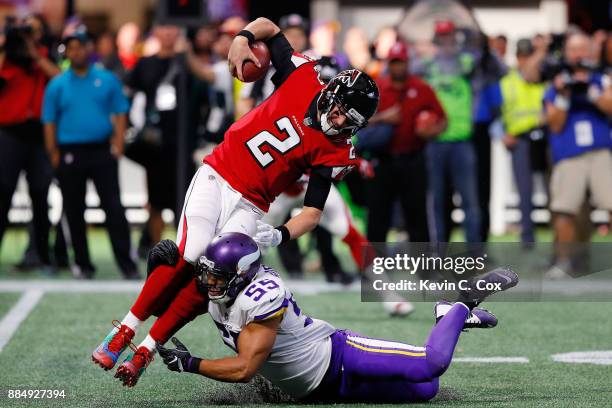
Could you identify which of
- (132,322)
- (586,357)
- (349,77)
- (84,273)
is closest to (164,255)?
(132,322)

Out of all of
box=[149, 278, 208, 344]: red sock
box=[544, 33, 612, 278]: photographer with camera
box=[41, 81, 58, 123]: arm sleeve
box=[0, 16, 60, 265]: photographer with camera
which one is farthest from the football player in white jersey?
box=[0, 16, 60, 265]: photographer with camera

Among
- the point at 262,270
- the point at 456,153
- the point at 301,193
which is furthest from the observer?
the point at 456,153

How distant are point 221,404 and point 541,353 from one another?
246 centimetres

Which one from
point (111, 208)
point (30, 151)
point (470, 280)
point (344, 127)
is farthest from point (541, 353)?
point (30, 151)

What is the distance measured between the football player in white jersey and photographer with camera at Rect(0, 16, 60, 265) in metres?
6.52

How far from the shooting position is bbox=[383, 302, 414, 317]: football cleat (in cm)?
962

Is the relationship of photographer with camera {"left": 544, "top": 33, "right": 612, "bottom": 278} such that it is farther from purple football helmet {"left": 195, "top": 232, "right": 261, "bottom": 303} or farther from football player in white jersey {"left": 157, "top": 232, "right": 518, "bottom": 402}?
purple football helmet {"left": 195, "top": 232, "right": 261, "bottom": 303}

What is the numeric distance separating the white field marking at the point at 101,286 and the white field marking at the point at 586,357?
3417mm

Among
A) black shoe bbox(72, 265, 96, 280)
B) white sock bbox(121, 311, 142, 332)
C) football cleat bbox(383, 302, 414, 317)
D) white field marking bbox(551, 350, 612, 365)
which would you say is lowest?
black shoe bbox(72, 265, 96, 280)

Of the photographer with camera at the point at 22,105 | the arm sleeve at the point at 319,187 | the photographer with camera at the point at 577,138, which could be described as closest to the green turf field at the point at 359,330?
the arm sleeve at the point at 319,187

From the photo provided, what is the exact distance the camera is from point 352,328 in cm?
898

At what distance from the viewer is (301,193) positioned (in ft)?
34.6

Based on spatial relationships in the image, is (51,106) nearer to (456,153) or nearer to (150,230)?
(150,230)

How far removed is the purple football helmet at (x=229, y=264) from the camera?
5891 millimetres
